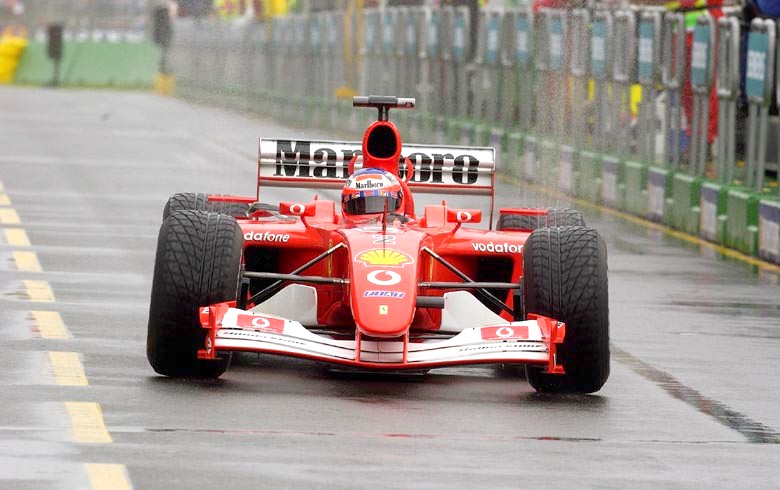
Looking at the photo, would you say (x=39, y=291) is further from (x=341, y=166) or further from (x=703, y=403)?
(x=703, y=403)

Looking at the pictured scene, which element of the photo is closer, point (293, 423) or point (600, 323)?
point (293, 423)

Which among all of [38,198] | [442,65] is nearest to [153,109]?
[442,65]

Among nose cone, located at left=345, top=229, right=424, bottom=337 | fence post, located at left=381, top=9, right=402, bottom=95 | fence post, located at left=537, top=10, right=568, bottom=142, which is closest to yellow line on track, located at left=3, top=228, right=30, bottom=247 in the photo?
nose cone, located at left=345, top=229, right=424, bottom=337

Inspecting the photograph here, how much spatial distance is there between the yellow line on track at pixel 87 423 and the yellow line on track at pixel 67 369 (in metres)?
0.68

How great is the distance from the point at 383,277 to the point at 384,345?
401mm

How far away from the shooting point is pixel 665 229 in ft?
72.7

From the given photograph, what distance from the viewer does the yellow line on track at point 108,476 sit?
325 inches

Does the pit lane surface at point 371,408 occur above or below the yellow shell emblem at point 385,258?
below

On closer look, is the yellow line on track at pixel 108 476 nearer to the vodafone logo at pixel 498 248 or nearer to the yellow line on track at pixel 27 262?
the vodafone logo at pixel 498 248

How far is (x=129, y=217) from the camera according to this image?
21.2 metres

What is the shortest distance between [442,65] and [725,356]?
22.6m

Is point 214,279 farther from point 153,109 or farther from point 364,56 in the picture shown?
point 153,109

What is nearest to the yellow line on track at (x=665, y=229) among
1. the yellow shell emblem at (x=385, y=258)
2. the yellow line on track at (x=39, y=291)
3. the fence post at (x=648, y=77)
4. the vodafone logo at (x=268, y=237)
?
the fence post at (x=648, y=77)

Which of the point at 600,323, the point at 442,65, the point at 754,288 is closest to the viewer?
the point at 600,323
